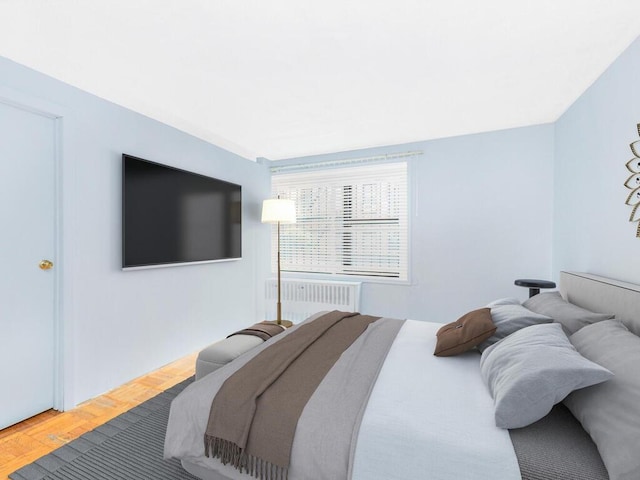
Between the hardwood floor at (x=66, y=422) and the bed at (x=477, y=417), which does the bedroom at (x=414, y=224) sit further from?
the bed at (x=477, y=417)

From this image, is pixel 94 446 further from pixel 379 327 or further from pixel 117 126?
pixel 117 126

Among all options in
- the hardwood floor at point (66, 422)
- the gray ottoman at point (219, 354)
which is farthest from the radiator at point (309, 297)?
the gray ottoman at point (219, 354)

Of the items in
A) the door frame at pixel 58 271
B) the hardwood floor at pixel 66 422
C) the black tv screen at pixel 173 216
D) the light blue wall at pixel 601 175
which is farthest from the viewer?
the black tv screen at pixel 173 216

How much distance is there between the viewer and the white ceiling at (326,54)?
1.56 meters

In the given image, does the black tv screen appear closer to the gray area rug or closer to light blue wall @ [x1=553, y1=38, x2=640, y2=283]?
the gray area rug

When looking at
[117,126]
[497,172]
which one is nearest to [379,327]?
[497,172]

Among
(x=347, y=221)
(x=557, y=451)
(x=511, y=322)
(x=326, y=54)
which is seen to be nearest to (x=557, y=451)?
(x=557, y=451)

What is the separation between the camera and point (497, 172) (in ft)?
10.8

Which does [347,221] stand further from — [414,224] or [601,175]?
[601,175]

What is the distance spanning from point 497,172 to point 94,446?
410 centimetres

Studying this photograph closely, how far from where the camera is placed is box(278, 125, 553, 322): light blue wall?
315 cm

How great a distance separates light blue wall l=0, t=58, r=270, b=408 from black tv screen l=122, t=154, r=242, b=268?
0.34 feet

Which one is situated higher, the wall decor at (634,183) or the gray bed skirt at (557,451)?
the wall decor at (634,183)

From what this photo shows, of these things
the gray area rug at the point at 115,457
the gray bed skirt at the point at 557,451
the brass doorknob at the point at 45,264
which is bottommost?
the gray area rug at the point at 115,457
